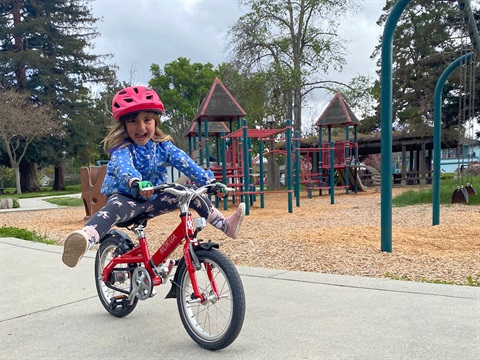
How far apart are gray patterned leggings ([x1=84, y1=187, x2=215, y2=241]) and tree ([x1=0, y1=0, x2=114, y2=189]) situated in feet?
103

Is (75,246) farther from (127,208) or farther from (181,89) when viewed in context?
(181,89)

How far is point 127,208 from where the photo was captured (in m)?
2.75

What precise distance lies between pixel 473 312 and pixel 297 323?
1133 mm

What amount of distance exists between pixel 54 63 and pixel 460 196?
30.4m

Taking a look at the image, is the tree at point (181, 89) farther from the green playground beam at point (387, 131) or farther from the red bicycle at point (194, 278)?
the red bicycle at point (194, 278)

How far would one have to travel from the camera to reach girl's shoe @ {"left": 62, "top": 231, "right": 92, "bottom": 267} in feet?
8.19

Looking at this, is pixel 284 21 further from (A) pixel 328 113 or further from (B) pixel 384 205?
(B) pixel 384 205

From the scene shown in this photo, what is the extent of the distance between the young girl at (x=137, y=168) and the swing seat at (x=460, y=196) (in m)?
9.00

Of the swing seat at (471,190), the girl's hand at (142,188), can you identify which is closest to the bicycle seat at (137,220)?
the girl's hand at (142,188)

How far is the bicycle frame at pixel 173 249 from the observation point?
251 cm

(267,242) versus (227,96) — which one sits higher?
(227,96)

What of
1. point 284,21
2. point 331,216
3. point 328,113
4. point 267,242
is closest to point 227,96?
point 331,216

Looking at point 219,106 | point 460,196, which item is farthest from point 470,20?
point 219,106

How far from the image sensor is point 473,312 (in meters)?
2.89
